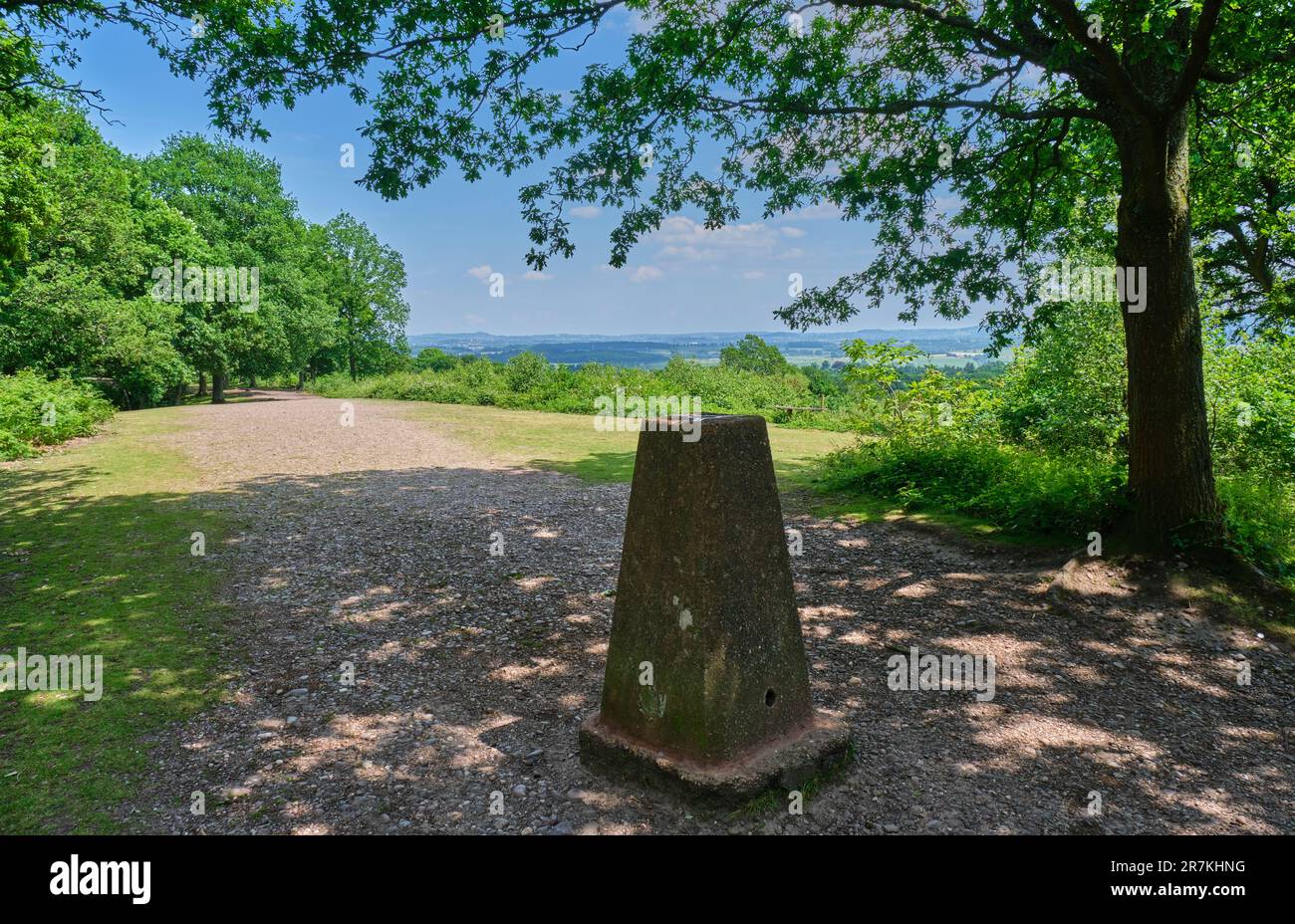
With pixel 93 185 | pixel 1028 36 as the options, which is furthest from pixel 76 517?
pixel 93 185

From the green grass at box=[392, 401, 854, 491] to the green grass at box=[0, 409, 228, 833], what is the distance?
24.2 feet

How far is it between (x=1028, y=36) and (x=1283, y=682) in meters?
6.89

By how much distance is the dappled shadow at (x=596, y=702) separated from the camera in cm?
381

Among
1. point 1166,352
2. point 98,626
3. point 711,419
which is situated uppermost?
point 1166,352

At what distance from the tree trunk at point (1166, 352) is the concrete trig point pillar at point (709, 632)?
5355mm

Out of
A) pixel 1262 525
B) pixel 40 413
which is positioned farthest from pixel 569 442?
pixel 1262 525

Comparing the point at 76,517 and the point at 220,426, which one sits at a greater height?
the point at 220,426

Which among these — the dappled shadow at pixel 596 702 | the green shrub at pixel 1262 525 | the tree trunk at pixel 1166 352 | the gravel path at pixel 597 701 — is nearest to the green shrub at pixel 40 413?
the dappled shadow at pixel 596 702

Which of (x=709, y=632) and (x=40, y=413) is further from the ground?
(x=40, y=413)

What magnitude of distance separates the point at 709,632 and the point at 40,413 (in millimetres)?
19488

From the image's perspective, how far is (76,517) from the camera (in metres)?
9.64

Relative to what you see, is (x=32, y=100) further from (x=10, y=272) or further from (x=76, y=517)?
(x=10, y=272)

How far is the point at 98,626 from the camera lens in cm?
611

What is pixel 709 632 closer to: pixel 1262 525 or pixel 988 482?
pixel 1262 525
